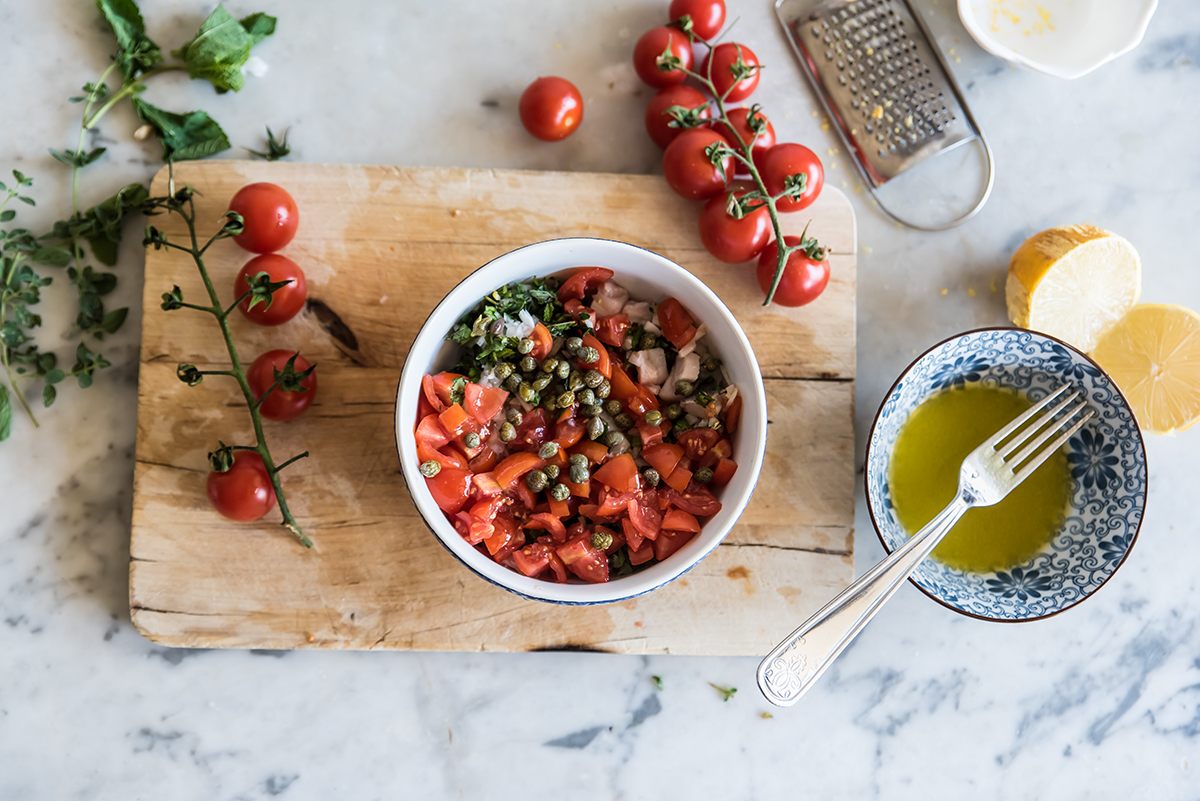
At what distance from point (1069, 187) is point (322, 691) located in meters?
3.22

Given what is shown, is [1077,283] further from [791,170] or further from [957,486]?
[791,170]

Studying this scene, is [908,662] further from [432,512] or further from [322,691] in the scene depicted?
[322,691]

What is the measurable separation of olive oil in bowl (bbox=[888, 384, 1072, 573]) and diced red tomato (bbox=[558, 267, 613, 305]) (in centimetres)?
110

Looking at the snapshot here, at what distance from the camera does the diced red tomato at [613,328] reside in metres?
2.32

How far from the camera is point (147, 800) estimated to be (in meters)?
2.69

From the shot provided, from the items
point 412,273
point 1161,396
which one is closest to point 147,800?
point 412,273

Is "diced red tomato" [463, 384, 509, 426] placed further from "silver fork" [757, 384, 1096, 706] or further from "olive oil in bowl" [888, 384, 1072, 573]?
"olive oil in bowl" [888, 384, 1072, 573]

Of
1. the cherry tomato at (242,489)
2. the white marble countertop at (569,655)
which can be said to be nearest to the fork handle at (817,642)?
the white marble countertop at (569,655)

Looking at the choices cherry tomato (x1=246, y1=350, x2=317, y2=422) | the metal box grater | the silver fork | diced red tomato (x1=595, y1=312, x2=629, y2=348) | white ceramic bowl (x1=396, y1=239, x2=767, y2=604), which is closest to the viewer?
white ceramic bowl (x1=396, y1=239, x2=767, y2=604)

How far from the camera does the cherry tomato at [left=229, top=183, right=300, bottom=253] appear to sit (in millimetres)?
2436

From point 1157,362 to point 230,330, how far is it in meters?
3.02

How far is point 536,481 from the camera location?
2.23 m

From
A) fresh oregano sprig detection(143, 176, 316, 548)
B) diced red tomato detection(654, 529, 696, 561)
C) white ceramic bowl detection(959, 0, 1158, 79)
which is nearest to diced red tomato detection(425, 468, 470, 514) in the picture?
fresh oregano sprig detection(143, 176, 316, 548)

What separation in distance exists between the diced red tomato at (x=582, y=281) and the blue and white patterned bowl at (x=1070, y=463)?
0.93m
